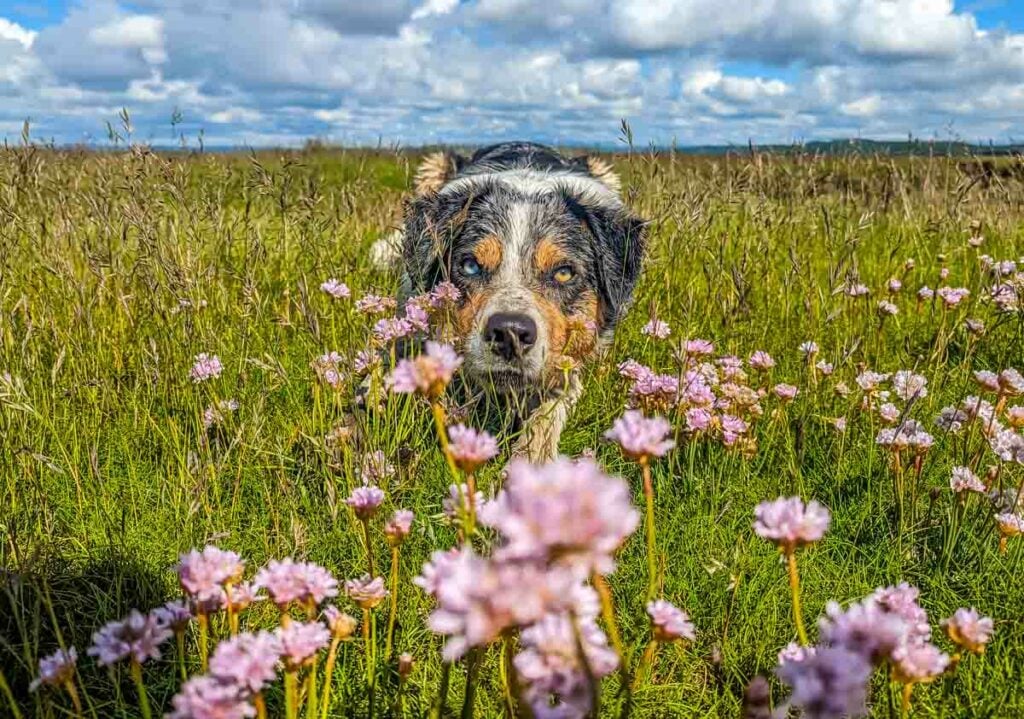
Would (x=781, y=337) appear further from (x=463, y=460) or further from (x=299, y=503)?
(x=463, y=460)

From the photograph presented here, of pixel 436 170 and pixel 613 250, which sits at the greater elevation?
pixel 436 170

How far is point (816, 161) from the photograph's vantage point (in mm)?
5465

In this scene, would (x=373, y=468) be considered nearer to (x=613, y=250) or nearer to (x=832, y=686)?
(x=832, y=686)

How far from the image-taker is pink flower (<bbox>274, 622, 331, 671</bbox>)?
103 centimetres

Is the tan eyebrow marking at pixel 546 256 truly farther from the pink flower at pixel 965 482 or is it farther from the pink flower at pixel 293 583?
the pink flower at pixel 293 583

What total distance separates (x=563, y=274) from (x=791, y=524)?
3198 mm

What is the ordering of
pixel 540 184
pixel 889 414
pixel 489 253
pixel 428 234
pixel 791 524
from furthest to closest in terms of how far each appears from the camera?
pixel 540 184, pixel 428 234, pixel 489 253, pixel 889 414, pixel 791 524

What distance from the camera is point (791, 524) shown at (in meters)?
1.01

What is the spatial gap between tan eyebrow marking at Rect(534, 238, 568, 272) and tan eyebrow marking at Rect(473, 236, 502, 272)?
0.67 ft

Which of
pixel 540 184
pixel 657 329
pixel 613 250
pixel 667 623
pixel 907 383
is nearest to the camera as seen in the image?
pixel 667 623

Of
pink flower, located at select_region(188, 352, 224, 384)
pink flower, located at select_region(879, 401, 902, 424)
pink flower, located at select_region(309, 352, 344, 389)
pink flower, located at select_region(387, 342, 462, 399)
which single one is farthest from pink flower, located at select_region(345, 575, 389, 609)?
pink flower, located at select_region(879, 401, 902, 424)

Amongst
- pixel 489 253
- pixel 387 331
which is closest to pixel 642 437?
pixel 387 331

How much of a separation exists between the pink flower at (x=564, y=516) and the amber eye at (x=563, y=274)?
357 centimetres

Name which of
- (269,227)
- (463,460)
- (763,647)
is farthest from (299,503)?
(269,227)
